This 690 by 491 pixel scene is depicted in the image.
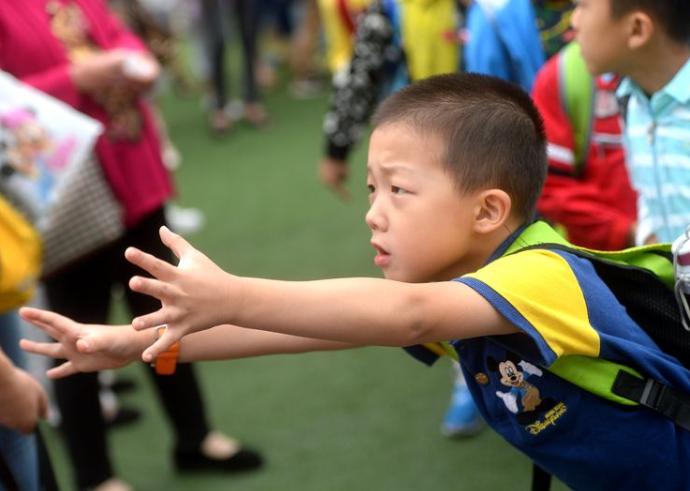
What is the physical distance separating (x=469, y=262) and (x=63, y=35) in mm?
1452

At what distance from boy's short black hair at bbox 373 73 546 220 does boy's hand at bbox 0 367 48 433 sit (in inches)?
30.3

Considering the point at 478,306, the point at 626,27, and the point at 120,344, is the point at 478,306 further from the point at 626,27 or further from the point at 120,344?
the point at 626,27

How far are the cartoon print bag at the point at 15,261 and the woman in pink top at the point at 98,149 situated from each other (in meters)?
0.65

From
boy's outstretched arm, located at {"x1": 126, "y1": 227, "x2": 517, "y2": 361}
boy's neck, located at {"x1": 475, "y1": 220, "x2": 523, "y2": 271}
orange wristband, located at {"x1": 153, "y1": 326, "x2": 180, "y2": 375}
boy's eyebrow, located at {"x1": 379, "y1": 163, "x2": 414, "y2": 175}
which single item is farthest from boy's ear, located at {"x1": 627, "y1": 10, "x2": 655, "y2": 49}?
orange wristband, located at {"x1": 153, "y1": 326, "x2": 180, "y2": 375}

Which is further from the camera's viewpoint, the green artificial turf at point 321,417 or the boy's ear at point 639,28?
the green artificial turf at point 321,417

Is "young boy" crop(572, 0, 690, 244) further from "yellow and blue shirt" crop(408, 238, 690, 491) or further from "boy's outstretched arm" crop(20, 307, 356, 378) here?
"boy's outstretched arm" crop(20, 307, 356, 378)

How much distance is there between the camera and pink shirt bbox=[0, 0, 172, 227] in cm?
226

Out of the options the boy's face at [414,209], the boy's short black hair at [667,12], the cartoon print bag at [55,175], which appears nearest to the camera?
the boy's face at [414,209]

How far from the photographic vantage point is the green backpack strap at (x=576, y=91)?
2107mm

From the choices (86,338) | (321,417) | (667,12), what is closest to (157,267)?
(86,338)

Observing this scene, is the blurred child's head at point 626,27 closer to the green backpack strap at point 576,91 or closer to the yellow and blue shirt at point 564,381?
the green backpack strap at point 576,91

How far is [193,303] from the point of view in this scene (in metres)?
1.07

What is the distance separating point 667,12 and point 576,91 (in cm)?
36

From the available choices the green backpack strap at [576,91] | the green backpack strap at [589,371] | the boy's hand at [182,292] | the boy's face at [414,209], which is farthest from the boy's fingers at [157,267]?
the green backpack strap at [576,91]
